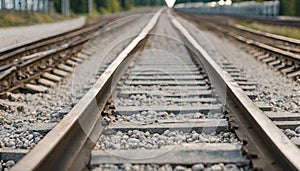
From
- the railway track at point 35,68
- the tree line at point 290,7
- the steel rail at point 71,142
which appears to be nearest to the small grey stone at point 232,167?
the steel rail at point 71,142

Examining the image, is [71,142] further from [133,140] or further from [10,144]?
[10,144]

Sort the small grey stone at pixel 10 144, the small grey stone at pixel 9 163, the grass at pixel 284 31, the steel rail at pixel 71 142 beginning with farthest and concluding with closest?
the grass at pixel 284 31, the small grey stone at pixel 10 144, the small grey stone at pixel 9 163, the steel rail at pixel 71 142

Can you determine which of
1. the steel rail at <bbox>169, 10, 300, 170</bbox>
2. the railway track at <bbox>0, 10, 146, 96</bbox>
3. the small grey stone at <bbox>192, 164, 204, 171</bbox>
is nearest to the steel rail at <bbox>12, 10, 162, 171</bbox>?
the small grey stone at <bbox>192, 164, 204, 171</bbox>

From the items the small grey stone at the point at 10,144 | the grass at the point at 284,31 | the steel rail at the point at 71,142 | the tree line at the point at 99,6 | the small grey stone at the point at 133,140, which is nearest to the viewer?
the steel rail at the point at 71,142

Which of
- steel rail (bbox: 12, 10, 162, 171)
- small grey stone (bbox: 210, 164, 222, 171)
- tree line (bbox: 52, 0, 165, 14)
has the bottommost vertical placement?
tree line (bbox: 52, 0, 165, 14)

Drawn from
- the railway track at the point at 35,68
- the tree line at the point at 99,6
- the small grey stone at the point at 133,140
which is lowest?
the tree line at the point at 99,6

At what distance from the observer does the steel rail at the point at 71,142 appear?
251 cm

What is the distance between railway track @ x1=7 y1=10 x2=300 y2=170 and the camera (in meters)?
2.73

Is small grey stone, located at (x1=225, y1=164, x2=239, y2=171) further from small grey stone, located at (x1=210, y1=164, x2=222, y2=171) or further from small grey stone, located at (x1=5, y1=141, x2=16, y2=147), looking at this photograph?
small grey stone, located at (x1=5, y1=141, x2=16, y2=147)

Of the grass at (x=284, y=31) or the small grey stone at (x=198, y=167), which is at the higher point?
the small grey stone at (x=198, y=167)

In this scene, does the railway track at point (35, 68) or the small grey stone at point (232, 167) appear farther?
the railway track at point (35, 68)

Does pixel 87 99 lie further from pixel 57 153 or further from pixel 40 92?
pixel 40 92

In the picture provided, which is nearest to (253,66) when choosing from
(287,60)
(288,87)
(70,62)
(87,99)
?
(287,60)

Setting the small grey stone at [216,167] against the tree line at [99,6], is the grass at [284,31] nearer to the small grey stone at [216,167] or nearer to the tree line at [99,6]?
the small grey stone at [216,167]
